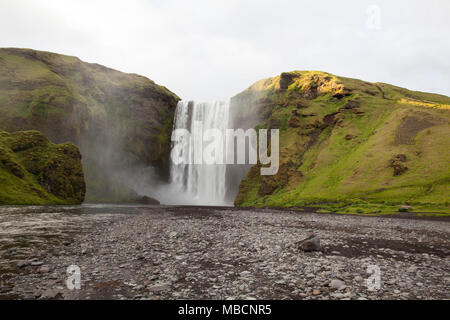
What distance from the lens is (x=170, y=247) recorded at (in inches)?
529

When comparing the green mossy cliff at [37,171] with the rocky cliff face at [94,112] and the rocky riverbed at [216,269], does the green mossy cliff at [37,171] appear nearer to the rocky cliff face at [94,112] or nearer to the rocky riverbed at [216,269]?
the rocky cliff face at [94,112]

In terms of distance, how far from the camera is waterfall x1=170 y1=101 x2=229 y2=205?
9112 centimetres

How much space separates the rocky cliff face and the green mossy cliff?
65.2 ft

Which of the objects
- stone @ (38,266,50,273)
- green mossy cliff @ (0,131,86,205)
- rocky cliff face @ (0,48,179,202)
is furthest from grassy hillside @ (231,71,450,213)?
stone @ (38,266,50,273)

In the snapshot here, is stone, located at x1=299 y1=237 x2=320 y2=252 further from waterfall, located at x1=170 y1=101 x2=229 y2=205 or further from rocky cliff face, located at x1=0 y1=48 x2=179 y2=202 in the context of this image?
rocky cliff face, located at x1=0 y1=48 x2=179 y2=202

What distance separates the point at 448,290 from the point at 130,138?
4134 inches

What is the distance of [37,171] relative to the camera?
175ft

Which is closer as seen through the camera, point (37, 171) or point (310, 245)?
point (310, 245)

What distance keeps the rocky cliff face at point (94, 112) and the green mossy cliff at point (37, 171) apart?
1989 cm

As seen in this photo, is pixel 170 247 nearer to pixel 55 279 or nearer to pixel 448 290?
pixel 55 279

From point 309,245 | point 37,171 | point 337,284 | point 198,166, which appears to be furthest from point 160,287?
point 198,166

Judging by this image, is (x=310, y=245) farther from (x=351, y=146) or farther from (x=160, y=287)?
(x=351, y=146)

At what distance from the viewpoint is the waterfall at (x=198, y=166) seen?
299 ft

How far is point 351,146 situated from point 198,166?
52.7 m
